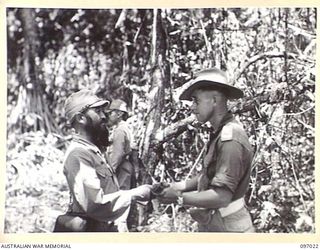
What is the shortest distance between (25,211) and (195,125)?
27 cm

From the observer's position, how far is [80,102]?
708mm

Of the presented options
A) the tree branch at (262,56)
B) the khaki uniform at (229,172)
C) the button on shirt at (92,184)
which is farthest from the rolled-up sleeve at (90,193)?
the tree branch at (262,56)

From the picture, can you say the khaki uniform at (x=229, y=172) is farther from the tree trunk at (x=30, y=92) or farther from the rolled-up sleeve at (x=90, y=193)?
the tree trunk at (x=30, y=92)

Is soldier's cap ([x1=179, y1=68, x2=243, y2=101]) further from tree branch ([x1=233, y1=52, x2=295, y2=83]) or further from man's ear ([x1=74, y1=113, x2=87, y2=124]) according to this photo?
man's ear ([x1=74, y1=113, x2=87, y2=124])

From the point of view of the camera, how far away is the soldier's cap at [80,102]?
71 cm

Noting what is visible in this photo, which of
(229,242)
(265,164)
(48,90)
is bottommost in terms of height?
(229,242)

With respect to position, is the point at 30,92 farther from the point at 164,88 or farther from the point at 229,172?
the point at 229,172

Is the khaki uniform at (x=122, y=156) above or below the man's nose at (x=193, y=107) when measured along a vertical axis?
below

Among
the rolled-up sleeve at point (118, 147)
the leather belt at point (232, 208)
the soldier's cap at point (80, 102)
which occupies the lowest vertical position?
the leather belt at point (232, 208)

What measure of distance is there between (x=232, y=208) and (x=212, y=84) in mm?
173

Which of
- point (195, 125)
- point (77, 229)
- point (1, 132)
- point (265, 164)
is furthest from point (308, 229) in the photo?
point (1, 132)

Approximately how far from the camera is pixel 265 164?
2.31 ft

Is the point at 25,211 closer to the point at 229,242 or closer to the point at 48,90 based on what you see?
the point at 48,90

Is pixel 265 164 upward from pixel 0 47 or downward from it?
downward
